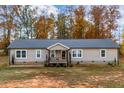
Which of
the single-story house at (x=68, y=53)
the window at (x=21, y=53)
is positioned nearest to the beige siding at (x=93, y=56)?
the single-story house at (x=68, y=53)

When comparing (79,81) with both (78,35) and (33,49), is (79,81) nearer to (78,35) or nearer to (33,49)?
(33,49)

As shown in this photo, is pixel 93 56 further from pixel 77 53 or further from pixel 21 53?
pixel 21 53

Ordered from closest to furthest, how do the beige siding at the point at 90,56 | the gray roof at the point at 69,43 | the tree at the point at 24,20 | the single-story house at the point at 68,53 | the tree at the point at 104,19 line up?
the single-story house at the point at 68,53, the beige siding at the point at 90,56, the gray roof at the point at 69,43, the tree at the point at 24,20, the tree at the point at 104,19

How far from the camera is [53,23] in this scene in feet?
116

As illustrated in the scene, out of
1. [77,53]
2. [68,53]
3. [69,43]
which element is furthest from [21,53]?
[77,53]

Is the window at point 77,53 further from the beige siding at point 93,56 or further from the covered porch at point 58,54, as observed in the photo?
the covered porch at point 58,54

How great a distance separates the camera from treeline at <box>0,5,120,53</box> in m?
34.0

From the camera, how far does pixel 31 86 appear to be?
14.7m

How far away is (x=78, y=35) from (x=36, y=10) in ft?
19.8

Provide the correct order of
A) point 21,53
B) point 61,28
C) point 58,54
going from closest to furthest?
1. point 21,53
2. point 58,54
3. point 61,28

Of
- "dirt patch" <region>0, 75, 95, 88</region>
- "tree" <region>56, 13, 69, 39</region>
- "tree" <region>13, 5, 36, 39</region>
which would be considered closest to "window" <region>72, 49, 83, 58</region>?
"tree" <region>56, 13, 69, 39</region>

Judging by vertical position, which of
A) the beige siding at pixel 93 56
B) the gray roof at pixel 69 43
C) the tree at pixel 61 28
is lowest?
the beige siding at pixel 93 56

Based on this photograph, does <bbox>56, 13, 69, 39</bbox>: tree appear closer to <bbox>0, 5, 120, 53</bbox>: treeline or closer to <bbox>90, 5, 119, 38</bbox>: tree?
<bbox>0, 5, 120, 53</bbox>: treeline

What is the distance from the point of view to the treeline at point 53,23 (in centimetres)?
3403
